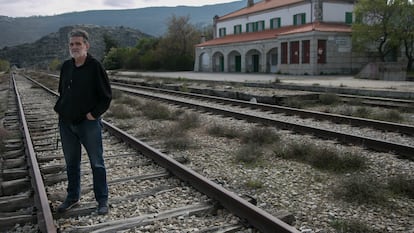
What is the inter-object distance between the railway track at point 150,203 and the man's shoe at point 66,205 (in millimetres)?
67

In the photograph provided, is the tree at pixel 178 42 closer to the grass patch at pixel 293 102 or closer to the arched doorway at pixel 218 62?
the arched doorway at pixel 218 62

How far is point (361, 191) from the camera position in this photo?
4.90 meters

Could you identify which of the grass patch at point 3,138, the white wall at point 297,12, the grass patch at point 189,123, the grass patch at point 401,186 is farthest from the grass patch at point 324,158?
the white wall at point 297,12

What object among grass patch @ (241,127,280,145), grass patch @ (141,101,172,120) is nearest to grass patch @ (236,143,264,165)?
grass patch @ (241,127,280,145)

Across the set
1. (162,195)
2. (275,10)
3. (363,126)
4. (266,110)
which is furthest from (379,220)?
(275,10)

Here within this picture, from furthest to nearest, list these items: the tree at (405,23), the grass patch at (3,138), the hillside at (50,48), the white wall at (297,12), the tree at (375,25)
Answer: the hillside at (50,48) < the white wall at (297,12) < the tree at (375,25) < the tree at (405,23) < the grass patch at (3,138)

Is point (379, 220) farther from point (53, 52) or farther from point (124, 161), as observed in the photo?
point (53, 52)

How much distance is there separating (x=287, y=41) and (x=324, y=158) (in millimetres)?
34919

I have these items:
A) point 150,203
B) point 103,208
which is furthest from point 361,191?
point 103,208

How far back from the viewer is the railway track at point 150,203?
4.03m

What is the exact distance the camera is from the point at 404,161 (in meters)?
6.51

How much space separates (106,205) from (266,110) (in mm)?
9253

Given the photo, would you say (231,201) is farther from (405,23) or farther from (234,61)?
(234,61)

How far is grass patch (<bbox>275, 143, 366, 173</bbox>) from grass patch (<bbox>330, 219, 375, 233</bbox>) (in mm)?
2040
